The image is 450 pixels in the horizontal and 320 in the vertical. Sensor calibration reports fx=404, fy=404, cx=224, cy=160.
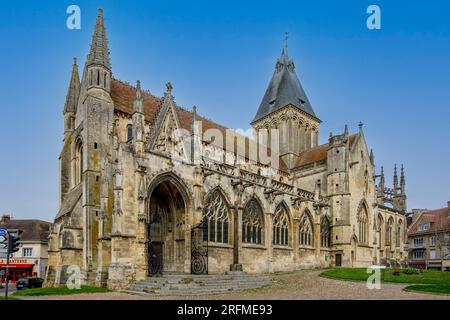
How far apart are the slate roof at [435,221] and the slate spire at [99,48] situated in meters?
50.0

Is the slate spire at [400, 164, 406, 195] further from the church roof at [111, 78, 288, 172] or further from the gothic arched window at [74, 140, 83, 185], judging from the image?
the gothic arched window at [74, 140, 83, 185]

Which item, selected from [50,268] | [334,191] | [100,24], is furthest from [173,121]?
[334,191]

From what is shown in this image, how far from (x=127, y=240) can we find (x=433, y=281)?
15.7 m

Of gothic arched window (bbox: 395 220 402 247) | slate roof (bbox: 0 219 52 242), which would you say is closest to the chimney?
slate roof (bbox: 0 219 52 242)

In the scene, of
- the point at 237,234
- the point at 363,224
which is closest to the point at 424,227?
the point at 363,224

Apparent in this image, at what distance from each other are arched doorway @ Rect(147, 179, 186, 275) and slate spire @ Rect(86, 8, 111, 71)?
9.42 metres

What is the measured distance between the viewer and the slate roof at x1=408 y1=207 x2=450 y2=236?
56156mm

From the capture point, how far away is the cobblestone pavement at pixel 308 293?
1555cm

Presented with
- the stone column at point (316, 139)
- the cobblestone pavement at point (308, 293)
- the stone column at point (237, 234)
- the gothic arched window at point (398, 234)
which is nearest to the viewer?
the cobblestone pavement at point (308, 293)

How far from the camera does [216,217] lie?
84.0ft

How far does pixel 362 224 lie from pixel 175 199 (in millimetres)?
23365

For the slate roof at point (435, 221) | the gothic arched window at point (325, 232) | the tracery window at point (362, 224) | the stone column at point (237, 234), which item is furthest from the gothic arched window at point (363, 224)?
the slate roof at point (435, 221)

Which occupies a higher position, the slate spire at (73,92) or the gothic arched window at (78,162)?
the slate spire at (73,92)

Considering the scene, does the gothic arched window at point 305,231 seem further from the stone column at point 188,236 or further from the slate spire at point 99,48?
the slate spire at point 99,48
